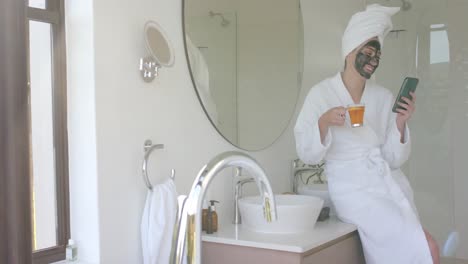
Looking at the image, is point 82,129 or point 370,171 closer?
point 82,129

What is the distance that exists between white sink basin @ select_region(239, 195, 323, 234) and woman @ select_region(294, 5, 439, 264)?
211 millimetres

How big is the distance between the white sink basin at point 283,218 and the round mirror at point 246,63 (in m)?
0.36

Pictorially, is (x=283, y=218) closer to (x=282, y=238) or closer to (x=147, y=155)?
(x=282, y=238)

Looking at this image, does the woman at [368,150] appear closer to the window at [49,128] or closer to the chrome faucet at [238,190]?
the chrome faucet at [238,190]

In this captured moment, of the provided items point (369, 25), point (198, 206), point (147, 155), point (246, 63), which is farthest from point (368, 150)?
point (198, 206)

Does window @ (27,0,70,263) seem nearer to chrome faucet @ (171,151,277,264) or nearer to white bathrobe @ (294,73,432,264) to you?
chrome faucet @ (171,151,277,264)

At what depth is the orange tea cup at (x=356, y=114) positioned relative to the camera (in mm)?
1974

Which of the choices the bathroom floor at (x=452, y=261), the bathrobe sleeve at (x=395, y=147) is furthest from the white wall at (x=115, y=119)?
the bathroom floor at (x=452, y=261)

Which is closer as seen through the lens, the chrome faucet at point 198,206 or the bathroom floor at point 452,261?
the chrome faucet at point 198,206

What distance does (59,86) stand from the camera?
5.21 feet

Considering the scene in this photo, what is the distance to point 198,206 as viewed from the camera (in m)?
0.82

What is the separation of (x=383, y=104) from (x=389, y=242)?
2.04 ft

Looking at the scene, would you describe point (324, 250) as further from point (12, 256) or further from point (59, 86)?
point (12, 256)

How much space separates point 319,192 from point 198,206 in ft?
5.45
